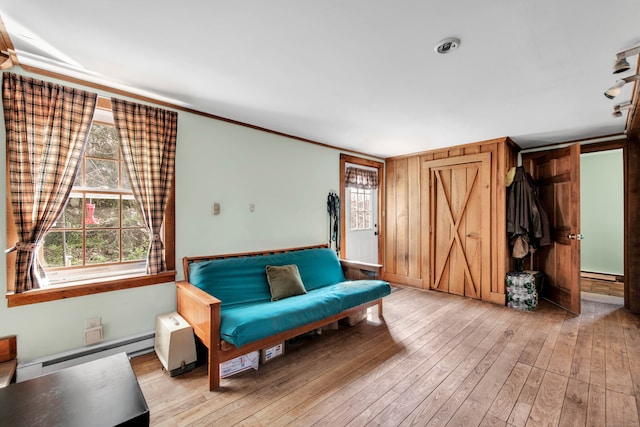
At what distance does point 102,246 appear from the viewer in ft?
8.07

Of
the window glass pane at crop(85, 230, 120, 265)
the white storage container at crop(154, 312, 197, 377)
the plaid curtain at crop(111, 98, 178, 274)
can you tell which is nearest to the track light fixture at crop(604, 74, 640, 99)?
the plaid curtain at crop(111, 98, 178, 274)

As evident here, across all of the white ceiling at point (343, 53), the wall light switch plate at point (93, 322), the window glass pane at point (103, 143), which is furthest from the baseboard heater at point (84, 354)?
the white ceiling at point (343, 53)

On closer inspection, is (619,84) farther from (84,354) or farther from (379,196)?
(84,354)

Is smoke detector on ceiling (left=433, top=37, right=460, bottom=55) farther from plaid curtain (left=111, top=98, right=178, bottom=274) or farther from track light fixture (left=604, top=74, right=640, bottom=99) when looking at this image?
plaid curtain (left=111, top=98, right=178, bottom=274)

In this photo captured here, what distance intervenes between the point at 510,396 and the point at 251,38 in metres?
2.94

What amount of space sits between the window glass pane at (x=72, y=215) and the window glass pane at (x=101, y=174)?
154mm

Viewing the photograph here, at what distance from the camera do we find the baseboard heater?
6.60 feet

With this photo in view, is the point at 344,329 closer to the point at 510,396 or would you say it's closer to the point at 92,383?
the point at 510,396

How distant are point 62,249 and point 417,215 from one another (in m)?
4.51

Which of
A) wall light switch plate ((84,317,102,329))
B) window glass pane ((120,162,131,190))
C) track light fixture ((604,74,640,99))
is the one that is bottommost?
wall light switch plate ((84,317,102,329))

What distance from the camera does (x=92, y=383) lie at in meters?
1.12

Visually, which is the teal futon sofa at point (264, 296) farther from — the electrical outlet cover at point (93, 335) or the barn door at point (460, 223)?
the barn door at point (460, 223)

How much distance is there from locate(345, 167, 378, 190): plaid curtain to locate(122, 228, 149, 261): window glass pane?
298cm

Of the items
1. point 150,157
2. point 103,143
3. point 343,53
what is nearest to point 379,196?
point 343,53
